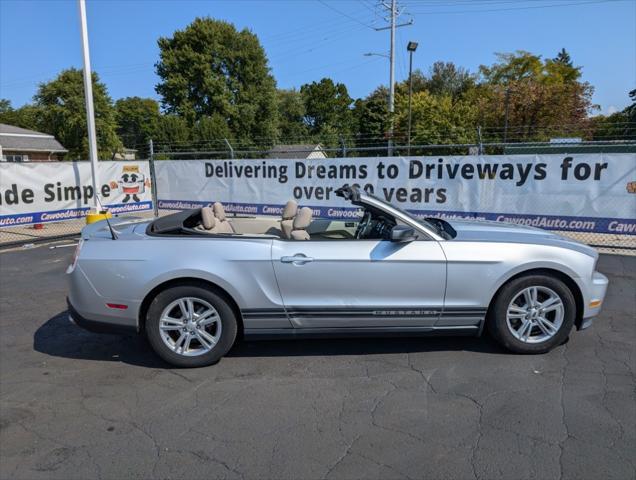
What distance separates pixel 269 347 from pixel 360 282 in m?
1.15

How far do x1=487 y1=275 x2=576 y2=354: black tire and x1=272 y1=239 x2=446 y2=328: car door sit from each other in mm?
510

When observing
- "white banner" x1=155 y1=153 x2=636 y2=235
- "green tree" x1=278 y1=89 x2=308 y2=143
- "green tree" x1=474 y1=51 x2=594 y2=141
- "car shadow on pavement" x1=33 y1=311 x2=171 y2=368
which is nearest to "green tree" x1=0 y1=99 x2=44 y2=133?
"green tree" x1=278 y1=89 x2=308 y2=143

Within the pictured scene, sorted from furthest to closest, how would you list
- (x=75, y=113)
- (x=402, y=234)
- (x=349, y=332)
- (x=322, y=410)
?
1. (x=75, y=113)
2. (x=349, y=332)
3. (x=402, y=234)
4. (x=322, y=410)

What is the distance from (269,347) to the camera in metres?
4.40

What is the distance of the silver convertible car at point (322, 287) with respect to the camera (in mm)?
3865

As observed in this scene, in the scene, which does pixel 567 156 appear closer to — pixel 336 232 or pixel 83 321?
pixel 336 232

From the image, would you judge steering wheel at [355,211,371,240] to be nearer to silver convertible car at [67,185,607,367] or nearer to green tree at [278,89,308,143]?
silver convertible car at [67,185,607,367]

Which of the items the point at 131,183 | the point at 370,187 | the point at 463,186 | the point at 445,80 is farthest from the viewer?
the point at 445,80

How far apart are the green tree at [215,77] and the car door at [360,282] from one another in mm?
53165

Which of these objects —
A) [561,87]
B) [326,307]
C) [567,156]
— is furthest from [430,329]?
[561,87]

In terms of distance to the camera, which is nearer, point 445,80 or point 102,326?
point 102,326

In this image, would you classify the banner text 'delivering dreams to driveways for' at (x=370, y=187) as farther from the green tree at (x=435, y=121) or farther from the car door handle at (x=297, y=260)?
the green tree at (x=435, y=121)

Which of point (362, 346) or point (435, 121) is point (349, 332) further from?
point (435, 121)

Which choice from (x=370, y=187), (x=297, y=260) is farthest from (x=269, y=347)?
(x=370, y=187)
